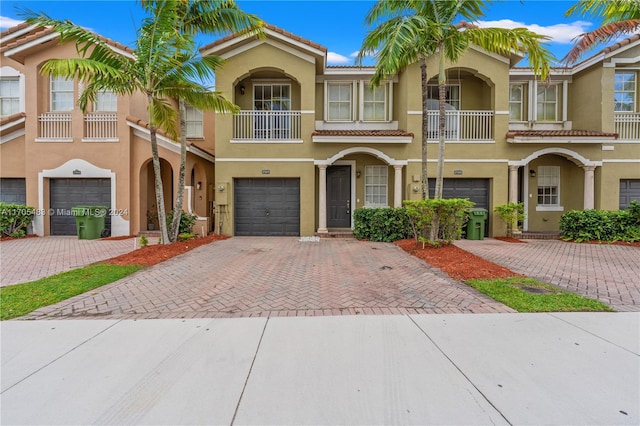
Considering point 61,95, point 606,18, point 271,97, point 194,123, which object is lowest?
point 194,123

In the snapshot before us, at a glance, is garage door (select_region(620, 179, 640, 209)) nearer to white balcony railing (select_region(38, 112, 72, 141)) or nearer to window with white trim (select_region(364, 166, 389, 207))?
window with white trim (select_region(364, 166, 389, 207))

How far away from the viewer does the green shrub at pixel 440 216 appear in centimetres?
895

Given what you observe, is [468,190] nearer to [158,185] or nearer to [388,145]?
[388,145]

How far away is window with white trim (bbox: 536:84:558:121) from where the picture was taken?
14.7 m

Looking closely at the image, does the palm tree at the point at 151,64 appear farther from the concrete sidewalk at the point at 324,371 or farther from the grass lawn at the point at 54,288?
the concrete sidewalk at the point at 324,371

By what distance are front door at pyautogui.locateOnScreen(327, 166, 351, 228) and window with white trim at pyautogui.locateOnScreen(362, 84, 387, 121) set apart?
2753 millimetres

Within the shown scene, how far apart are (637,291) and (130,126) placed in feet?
53.1

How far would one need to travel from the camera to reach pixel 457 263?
24.8 feet

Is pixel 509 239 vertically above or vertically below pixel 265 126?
below

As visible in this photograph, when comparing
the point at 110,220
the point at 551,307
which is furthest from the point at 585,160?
the point at 110,220

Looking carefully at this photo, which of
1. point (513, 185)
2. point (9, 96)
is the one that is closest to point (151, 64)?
point (9, 96)

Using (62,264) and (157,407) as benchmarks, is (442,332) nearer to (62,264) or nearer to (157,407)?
(157,407)

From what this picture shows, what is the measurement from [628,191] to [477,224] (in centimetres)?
731

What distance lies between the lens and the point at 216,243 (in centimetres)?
1110
